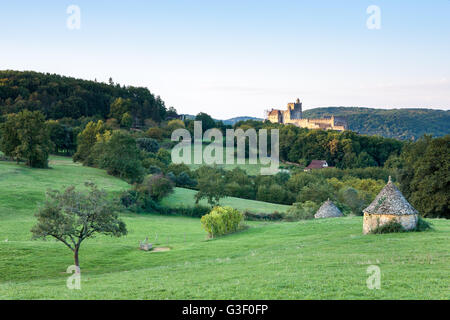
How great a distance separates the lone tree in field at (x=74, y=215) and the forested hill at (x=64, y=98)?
107 meters

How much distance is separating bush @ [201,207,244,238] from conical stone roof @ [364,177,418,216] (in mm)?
16014

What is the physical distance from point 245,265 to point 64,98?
149377 mm

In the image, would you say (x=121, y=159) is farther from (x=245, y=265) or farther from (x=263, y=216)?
(x=245, y=265)

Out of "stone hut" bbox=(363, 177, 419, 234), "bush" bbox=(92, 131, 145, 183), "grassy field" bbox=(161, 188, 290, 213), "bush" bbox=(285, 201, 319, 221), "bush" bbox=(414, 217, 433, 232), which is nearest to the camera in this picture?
"stone hut" bbox=(363, 177, 419, 234)

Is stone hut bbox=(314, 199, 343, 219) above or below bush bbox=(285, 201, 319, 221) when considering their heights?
above

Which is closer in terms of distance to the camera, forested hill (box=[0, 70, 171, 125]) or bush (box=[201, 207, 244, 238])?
bush (box=[201, 207, 244, 238])

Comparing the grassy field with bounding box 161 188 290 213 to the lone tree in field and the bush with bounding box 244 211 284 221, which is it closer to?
the bush with bounding box 244 211 284 221

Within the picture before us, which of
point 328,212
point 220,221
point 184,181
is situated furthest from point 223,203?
point 220,221

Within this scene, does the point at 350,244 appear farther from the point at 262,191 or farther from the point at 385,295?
the point at 262,191

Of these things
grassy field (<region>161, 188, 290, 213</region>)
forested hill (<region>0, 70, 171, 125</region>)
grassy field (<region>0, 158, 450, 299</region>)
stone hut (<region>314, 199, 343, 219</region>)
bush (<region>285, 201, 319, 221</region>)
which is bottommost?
Result: grassy field (<region>161, 188, 290, 213</region>)

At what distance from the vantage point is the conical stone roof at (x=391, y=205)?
91.8 feet

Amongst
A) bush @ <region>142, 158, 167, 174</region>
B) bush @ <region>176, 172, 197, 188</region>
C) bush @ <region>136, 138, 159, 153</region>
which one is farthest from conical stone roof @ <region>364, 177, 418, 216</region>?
bush @ <region>136, 138, 159, 153</region>

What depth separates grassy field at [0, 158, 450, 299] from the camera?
585 inches

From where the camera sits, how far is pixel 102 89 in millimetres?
188000
